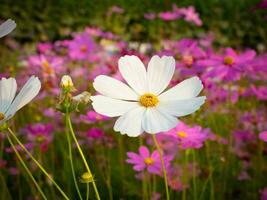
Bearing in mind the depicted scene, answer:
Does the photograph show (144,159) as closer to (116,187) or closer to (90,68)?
(116,187)

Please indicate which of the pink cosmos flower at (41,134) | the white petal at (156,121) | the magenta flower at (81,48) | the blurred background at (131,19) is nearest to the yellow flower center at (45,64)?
the magenta flower at (81,48)

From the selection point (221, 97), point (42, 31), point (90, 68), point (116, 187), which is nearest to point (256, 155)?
point (221, 97)

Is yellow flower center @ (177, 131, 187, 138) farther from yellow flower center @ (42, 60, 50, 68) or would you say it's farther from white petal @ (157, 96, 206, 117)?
yellow flower center @ (42, 60, 50, 68)

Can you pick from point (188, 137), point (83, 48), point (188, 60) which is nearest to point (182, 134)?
point (188, 137)

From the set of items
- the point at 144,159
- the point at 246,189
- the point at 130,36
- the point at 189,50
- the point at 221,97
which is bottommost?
the point at 246,189

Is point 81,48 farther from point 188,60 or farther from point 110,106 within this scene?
point 110,106

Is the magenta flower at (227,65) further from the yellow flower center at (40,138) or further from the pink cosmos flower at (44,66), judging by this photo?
the pink cosmos flower at (44,66)
